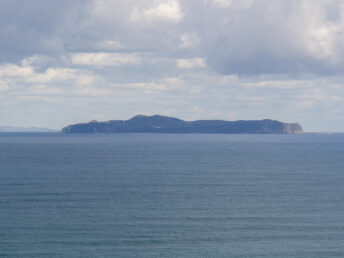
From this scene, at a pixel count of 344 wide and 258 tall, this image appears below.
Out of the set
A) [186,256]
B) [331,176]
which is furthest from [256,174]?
[186,256]

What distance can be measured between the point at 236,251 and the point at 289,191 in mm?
36143

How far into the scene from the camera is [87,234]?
53000mm

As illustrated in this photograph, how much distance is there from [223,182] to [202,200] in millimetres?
22117

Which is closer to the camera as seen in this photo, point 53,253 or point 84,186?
point 53,253

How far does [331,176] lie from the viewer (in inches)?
4176

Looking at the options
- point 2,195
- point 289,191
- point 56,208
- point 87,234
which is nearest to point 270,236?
point 87,234

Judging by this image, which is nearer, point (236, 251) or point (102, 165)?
point (236, 251)

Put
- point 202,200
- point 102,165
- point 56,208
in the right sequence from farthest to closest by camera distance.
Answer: point 102,165, point 202,200, point 56,208

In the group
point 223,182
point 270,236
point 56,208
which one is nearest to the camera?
point 270,236

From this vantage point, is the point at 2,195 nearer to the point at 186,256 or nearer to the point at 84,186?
the point at 84,186

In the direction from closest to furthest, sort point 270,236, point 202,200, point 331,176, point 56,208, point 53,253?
point 53,253 → point 270,236 → point 56,208 → point 202,200 → point 331,176

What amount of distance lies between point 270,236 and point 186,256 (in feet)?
32.4

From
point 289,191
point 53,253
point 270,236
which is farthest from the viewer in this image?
point 289,191

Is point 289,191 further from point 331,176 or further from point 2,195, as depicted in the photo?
point 2,195
